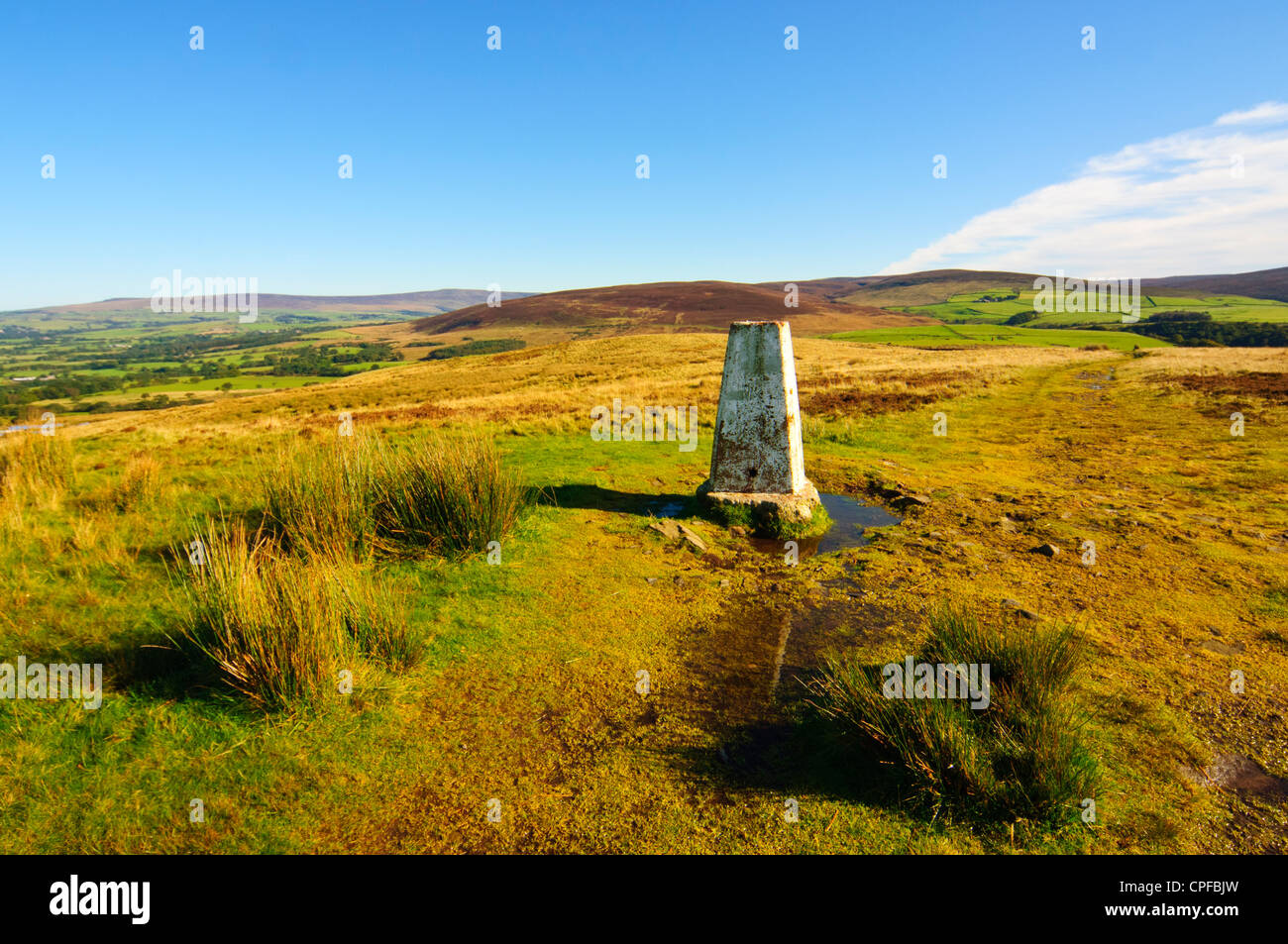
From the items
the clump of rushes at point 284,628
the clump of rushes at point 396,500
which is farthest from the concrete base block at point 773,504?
the clump of rushes at point 284,628

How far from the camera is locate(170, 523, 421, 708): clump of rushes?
14.4ft

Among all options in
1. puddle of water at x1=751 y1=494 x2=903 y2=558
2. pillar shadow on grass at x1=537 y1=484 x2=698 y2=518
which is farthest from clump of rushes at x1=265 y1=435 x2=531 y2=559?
puddle of water at x1=751 y1=494 x2=903 y2=558

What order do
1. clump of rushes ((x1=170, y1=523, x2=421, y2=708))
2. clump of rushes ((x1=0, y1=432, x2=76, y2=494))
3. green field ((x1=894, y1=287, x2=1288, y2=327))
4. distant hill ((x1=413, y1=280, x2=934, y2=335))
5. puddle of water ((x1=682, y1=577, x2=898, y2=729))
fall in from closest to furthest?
clump of rushes ((x1=170, y1=523, x2=421, y2=708)) < puddle of water ((x1=682, y1=577, x2=898, y2=729)) < clump of rushes ((x1=0, y1=432, x2=76, y2=494)) < green field ((x1=894, y1=287, x2=1288, y2=327)) < distant hill ((x1=413, y1=280, x2=934, y2=335))

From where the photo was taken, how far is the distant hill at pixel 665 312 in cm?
9769

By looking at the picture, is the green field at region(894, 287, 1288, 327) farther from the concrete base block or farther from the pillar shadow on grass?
the pillar shadow on grass

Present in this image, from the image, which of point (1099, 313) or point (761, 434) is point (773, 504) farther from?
point (1099, 313)

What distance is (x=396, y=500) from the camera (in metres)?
7.60

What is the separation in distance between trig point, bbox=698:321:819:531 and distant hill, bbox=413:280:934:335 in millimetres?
81863

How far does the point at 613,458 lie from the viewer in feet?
41.5

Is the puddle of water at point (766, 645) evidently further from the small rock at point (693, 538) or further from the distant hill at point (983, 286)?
the distant hill at point (983, 286)

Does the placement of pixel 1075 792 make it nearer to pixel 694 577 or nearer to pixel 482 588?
pixel 694 577

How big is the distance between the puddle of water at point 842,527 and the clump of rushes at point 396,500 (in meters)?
3.69
